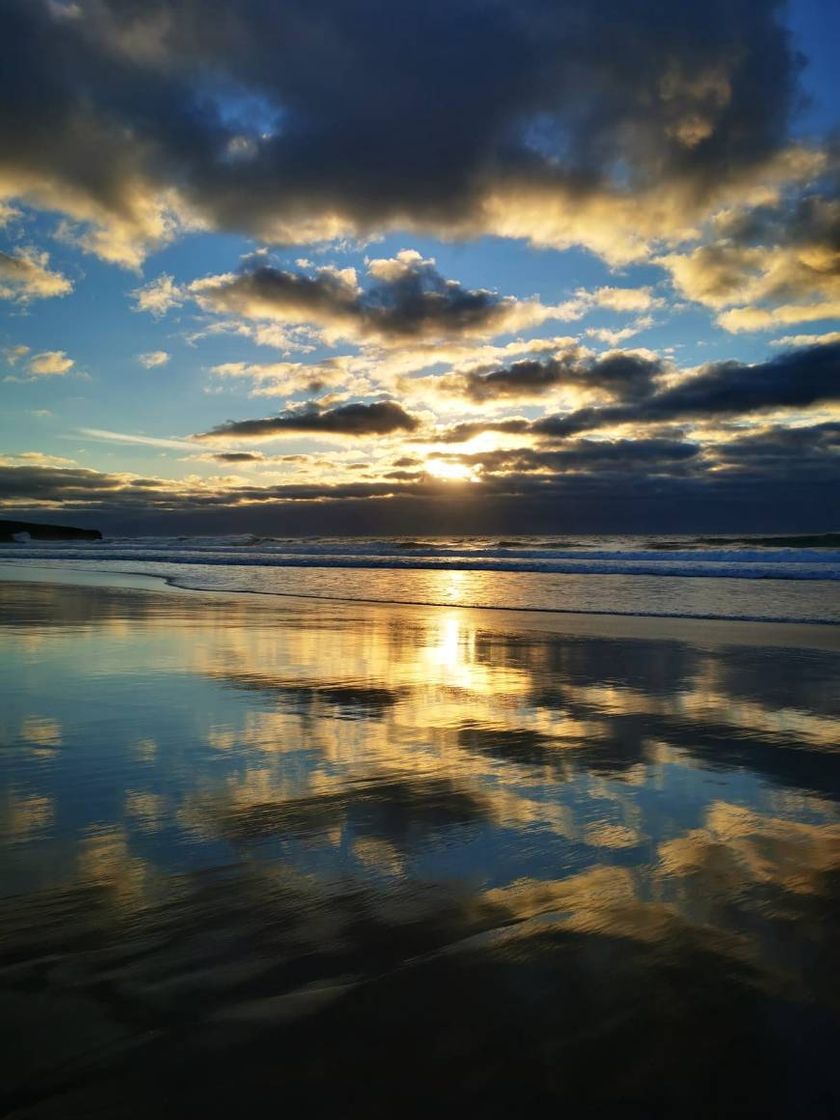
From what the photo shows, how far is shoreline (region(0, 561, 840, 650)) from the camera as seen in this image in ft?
36.9

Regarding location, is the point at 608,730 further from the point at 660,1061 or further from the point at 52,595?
the point at 52,595

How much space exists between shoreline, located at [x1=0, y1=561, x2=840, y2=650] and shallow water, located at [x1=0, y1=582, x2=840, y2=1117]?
5.33 m

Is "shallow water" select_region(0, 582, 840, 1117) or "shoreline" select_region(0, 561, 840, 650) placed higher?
"shallow water" select_region(0, 582, 840, 1117)

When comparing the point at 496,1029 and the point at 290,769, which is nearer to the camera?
the point at 496,1029

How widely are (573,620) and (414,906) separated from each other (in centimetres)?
1159

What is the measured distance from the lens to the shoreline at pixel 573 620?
11.2 m

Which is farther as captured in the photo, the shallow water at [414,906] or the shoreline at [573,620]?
the shoreline at [573,620]

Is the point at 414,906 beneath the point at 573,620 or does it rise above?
above

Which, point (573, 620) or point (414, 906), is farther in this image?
point (573, 620)

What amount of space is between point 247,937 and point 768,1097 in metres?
1.59

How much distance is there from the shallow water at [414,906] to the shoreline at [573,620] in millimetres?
5325

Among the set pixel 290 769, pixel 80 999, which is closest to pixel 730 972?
pixel 80 999

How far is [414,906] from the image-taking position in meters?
2.65

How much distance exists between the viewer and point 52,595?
54.4 ft
